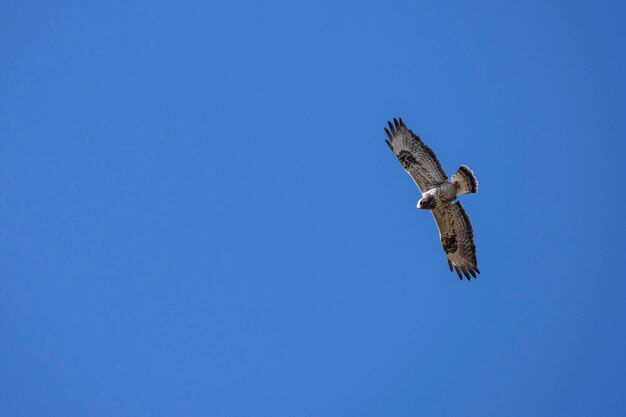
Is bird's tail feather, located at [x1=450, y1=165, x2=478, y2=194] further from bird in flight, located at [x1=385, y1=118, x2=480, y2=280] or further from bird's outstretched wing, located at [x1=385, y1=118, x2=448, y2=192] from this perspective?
bird's outstretched wing, located at [x1=385, y1=118, x2=448, y2=192]

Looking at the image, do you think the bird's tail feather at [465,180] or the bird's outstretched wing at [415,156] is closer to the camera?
the bird's tail feather at [465,180]

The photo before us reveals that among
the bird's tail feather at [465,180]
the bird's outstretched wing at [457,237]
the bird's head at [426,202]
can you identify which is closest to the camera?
the bird's tail feather at [465,180]

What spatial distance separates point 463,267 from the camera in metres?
18.0

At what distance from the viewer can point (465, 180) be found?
16.8 metres

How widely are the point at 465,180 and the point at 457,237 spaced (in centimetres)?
159

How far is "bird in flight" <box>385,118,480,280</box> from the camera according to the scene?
16.9 m

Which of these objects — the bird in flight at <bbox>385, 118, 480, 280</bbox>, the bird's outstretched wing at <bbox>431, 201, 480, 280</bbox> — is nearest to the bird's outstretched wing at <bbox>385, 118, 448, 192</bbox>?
the bird in flight at <bbox>385, 118, 480, 280</bbox>

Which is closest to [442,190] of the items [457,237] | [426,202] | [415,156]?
[426,202]

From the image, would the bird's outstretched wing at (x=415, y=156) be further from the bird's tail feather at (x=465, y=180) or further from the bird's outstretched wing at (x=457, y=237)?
the bird's outstretched wing at (x=457, y=237)

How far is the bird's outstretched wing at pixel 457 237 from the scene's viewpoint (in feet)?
56.9

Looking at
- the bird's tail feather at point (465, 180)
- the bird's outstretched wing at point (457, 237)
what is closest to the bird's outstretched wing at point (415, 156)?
the bird's tail feather at point (465, 180)

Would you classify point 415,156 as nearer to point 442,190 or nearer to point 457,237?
point 442,190

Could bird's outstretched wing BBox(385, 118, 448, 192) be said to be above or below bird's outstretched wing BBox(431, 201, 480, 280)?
above

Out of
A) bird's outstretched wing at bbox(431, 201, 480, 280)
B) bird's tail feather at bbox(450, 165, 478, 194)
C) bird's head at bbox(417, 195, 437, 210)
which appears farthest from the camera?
bird's outstretched wing at bbox(431, 201, 480, 280)
